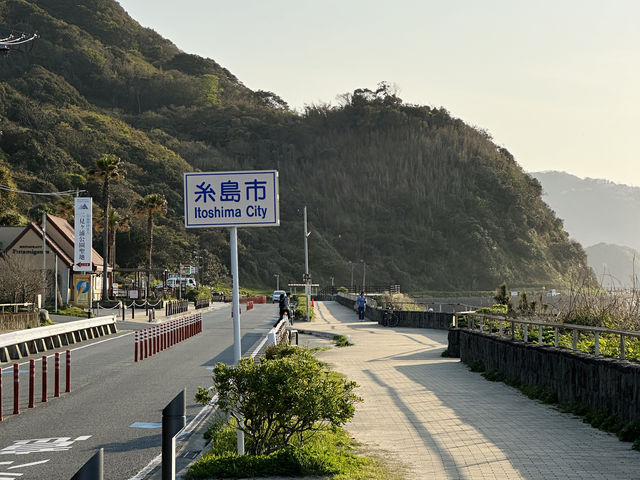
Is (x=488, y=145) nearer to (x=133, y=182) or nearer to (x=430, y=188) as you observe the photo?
(x=430, y=188)

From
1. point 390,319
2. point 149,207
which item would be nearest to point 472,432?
point 390,319

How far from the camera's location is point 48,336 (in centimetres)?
2775

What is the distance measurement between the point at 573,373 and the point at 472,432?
2.84m

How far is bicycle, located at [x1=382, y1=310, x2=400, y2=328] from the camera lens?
1705 inches

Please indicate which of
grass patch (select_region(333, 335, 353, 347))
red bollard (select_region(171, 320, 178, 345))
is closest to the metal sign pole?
grass patch (select_region(333, 335, 353, 347))

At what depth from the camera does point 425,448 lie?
993cm

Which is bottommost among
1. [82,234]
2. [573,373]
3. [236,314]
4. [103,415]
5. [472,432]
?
[103,415]

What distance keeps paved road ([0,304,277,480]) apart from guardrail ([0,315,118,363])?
1.43m

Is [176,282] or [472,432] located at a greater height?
[176,282]

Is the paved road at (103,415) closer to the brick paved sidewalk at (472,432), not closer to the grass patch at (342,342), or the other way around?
the brick paved sidewalk at (472,432)

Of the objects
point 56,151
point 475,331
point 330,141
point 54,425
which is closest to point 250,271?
point 56,151

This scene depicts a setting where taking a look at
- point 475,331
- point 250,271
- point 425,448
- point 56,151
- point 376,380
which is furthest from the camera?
point 56,151

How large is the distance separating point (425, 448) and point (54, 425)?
18.6 ft

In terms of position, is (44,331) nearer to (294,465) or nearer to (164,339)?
(164,339)
